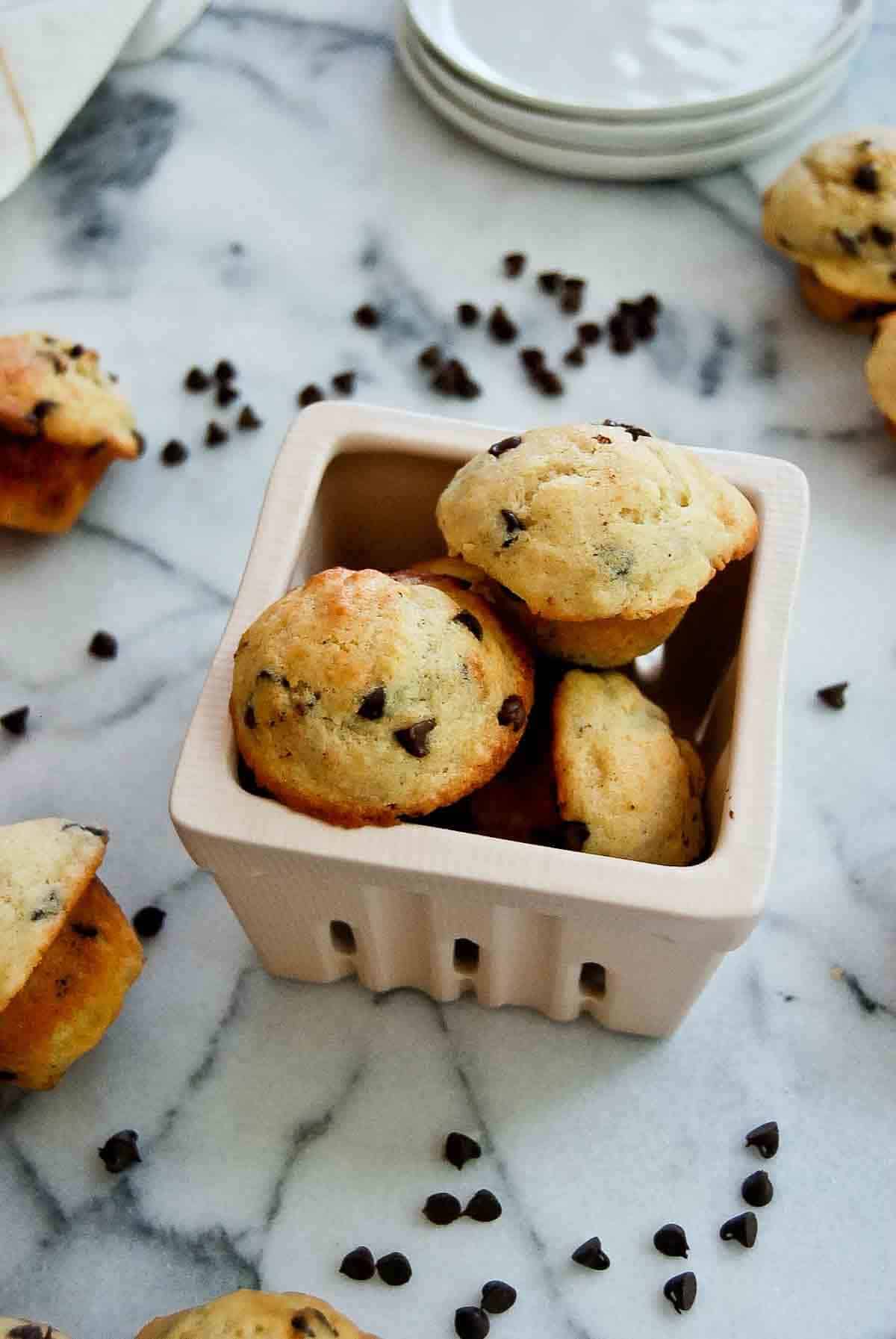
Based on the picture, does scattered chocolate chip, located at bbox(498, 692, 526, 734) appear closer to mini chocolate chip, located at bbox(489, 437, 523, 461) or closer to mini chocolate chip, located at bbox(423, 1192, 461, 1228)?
mini chocolate chip, located at bbox(489, 437, 523, 461)

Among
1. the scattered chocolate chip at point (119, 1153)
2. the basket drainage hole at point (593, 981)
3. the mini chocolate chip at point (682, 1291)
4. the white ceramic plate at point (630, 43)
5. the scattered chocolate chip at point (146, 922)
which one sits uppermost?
the white ceramic plate at point (630, 43)

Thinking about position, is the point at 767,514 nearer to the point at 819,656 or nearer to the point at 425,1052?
the point at 819,656

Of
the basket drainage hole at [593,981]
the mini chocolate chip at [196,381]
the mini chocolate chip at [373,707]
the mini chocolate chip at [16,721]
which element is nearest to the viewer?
the mini chocolate chip at [373,707]

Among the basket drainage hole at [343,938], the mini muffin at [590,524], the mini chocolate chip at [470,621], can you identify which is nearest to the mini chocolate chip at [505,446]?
the mini muffin at [590,524]

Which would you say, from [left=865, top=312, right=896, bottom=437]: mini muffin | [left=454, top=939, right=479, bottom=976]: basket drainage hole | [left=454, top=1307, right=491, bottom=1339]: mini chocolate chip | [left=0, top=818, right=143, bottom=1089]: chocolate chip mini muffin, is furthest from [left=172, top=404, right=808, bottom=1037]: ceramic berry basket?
[left=865, top=312, right=896, bottom=437]: mini muffin

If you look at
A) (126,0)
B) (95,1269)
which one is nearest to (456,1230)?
(95,1269)

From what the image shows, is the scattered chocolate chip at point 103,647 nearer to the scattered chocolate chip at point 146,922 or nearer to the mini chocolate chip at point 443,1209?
the scattered chocolate chip at point 146,922
